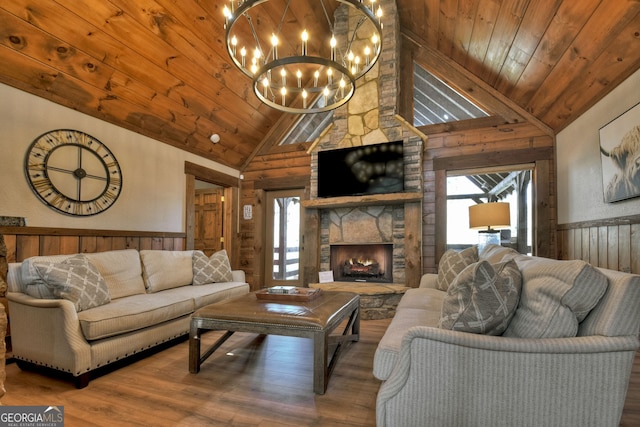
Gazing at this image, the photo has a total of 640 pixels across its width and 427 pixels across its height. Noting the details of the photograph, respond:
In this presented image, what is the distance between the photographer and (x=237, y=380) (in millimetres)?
2164

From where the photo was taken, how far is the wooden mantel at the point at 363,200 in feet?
13.8

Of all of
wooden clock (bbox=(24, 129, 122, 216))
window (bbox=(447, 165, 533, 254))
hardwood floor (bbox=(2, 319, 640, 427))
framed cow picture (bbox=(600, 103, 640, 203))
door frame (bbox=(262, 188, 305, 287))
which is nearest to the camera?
hardwood floor (bbox=(2, 319, 640, 427))

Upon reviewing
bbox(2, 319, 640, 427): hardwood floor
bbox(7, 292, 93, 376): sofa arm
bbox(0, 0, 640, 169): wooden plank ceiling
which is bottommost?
bbox(2, 319, 640, 427): hardwood floor

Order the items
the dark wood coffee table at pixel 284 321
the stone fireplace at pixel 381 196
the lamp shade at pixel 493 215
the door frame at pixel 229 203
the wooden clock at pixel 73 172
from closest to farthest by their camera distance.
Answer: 1. the dark wood coffee table at pixel 284 321
2. the wooden clock at pixel 73 172
3. the lamp shade at pixel 493 215
4. the stone fireplace at pixel 381 196
5. the door frame at pixel 229 203

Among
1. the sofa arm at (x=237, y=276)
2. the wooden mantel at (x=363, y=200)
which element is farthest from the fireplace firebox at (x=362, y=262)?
the sofa arm at (x=237, y=276)

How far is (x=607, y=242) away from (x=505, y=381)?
2.62 m

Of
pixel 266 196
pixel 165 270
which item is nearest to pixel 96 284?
pixel 165 270

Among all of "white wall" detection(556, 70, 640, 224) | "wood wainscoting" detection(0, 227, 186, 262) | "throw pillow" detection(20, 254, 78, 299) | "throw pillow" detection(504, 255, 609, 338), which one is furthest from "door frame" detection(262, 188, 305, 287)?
"throw pillow" detection(504, 255, 609, 338)

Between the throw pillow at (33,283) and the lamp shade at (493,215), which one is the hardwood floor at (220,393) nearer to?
the throw pillow at (33,283)

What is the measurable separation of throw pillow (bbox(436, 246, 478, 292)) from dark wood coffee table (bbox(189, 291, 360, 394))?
107 cm

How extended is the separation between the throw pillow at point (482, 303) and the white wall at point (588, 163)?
83.4 inches

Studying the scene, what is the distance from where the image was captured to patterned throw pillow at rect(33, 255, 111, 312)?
2.23m

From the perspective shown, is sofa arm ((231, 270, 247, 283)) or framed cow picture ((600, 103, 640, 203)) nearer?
framed cow picture ((600, 103, 640, 203))

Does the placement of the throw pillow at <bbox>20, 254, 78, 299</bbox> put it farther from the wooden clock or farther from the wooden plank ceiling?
the wooden plank ceiling
